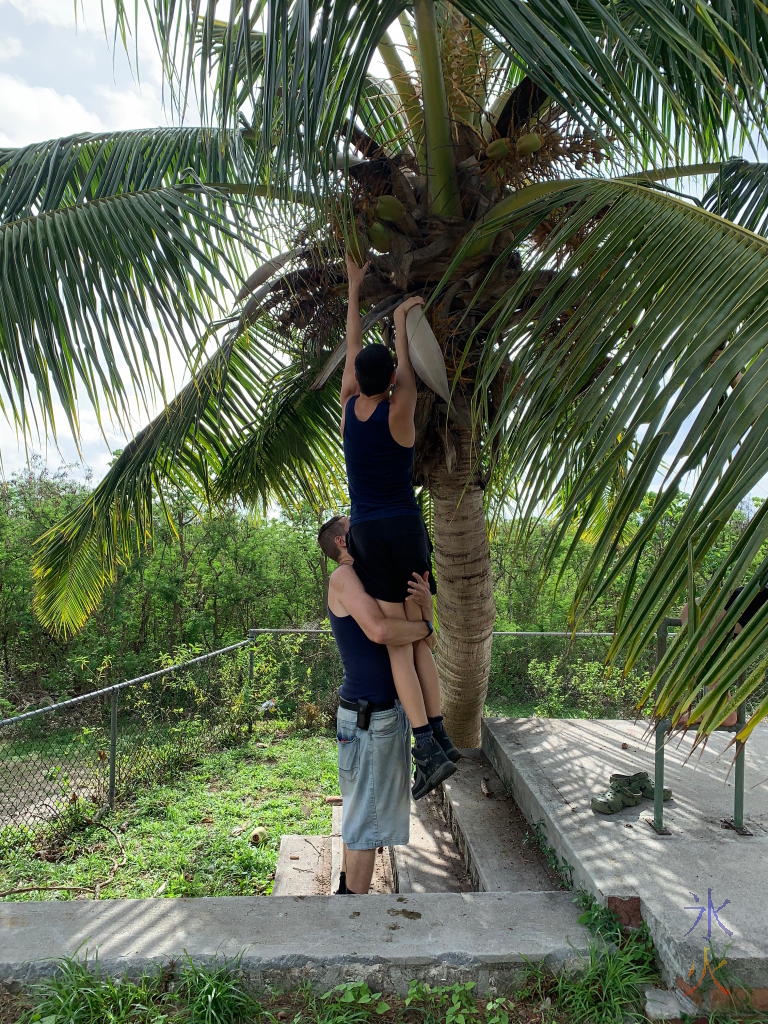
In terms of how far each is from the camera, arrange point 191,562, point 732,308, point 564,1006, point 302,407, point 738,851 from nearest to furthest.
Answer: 1. point 732,308
2. point 564,1006
3. point 738,851
4. point 302,407
5. point 191,562

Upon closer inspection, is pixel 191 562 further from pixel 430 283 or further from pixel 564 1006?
pixel 564 1006

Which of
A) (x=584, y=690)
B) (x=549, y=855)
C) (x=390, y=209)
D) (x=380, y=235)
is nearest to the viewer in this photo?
(x=390, y=209)

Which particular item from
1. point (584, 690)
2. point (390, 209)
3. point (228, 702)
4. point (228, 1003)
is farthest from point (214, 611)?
point (228, 1003)

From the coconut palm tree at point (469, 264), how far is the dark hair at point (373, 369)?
44 centimetres

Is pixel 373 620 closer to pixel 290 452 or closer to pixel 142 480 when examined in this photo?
pixel 142 480

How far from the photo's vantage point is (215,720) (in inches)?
330

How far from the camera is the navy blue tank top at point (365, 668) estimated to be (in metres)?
3.73

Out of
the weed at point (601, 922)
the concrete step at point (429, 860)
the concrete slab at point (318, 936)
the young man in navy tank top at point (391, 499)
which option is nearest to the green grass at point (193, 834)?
the concrete step at point (429, 860)

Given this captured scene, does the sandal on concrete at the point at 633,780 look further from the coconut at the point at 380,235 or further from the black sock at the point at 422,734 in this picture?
the coconut at the point at 380,235

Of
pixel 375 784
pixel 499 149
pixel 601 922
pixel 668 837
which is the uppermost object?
pixel 499 149

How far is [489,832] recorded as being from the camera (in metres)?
4.52

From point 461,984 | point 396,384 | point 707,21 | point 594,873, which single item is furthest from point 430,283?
point 461,984

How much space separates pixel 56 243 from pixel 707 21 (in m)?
2.60

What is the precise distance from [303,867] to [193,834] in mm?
1116
